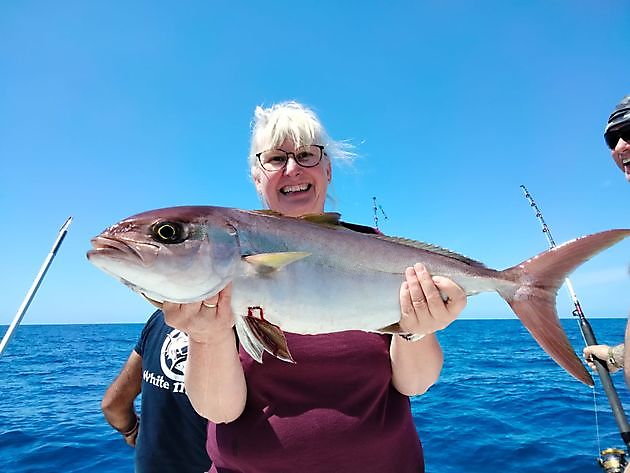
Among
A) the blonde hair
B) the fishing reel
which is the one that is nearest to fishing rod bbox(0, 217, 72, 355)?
the blonde hair

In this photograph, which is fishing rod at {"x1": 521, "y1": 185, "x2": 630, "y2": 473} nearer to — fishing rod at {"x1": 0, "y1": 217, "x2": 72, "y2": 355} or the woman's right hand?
the woman's right hand

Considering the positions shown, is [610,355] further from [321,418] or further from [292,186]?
[292,186]

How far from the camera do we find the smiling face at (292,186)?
291cm

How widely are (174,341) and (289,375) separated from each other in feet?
4.89

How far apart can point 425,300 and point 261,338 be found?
90 cm

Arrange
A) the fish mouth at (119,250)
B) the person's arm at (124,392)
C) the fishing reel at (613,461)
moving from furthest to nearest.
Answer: the fishing reel at (613,461)
the person's arm at (124,392)
the fish mouth at (119,250)

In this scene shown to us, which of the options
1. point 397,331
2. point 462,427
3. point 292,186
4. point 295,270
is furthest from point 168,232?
point 462,427

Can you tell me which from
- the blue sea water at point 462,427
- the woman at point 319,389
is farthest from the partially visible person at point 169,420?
the blue sea water at point 462,427

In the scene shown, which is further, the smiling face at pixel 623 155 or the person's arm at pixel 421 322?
the smiling face at pixel 623 155

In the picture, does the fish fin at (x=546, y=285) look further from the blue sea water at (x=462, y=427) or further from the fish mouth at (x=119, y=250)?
the blue sea water at (x=462, y=427)

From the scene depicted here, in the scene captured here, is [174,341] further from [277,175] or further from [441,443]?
[441,443]

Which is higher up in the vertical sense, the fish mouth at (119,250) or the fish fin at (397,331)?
the fish mouth at (119,250)

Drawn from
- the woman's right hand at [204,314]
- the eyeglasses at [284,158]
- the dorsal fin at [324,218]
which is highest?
the eyeglasses at [284,158]

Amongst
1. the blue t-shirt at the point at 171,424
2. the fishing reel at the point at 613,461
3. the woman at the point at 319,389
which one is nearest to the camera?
the woman at the point at 319,389
